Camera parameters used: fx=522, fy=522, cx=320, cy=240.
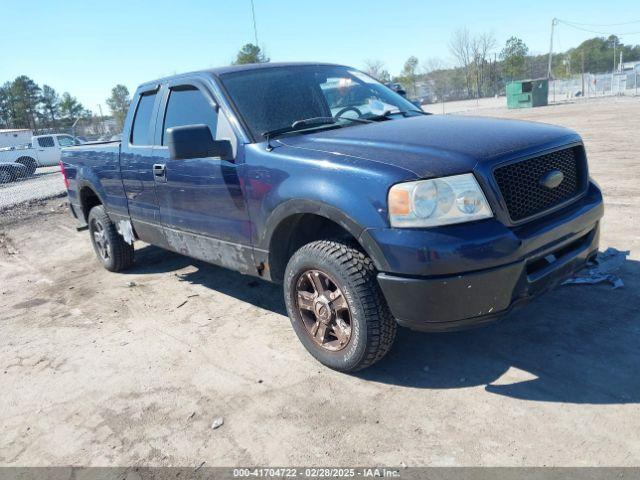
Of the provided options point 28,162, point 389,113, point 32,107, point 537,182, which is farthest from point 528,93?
point 32,107

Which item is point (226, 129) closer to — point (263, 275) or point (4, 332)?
point (263, 275)

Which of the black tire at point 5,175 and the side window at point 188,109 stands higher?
the side window at point 188,109

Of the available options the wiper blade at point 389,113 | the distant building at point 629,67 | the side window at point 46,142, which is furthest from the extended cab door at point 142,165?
the distant building at point 629,67

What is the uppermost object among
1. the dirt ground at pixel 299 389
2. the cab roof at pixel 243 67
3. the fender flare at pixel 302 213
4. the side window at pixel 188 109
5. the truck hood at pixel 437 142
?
the cab roof at pixel 243 67

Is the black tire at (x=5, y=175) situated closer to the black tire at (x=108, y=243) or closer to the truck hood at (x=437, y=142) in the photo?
the black tire at (x=108, y=243)

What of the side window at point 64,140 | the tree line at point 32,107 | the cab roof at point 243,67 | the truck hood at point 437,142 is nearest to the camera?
the truck hood at point 437,142

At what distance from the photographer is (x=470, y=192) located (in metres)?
2.62

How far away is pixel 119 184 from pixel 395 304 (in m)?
3.48

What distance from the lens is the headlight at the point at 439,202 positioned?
8.52ft

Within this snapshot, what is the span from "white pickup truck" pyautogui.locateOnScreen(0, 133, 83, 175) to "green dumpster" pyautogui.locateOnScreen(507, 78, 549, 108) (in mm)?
26338

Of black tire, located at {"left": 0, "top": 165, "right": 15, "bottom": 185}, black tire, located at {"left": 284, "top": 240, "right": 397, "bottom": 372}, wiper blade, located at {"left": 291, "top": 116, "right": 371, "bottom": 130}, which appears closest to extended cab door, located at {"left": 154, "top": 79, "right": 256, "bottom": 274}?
wiper blade, located at {"left": 291, "top": 116, "right": 371, "bottom": 130}

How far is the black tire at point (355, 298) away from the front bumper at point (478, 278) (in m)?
0.13

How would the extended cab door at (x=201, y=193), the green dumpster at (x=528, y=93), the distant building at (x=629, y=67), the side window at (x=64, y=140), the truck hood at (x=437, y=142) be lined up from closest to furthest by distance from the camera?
the truck hood at (x=437, y=142) → the extended cab door at (x=201, y=193) → the side window at (x=64, y=140) → the green dumpster at (x=528, y=93) → the distant building at (x=629, y=67)

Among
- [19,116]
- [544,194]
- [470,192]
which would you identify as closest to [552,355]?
[544,194]
